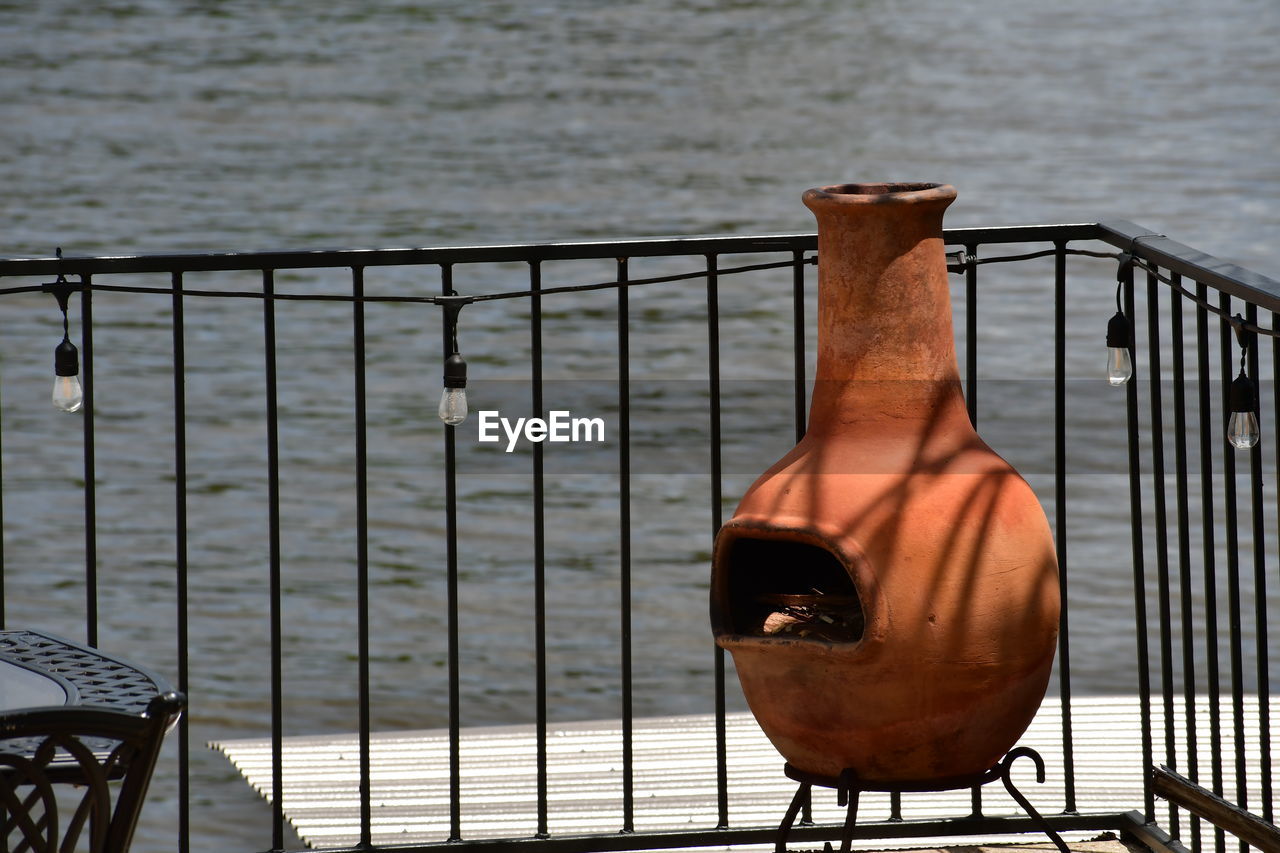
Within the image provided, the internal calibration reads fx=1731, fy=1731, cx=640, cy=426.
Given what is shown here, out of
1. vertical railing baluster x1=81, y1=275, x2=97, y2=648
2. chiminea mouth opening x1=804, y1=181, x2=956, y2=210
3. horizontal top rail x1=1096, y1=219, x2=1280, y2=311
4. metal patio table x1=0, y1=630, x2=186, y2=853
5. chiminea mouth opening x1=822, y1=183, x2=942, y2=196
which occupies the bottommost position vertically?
metal patio table x1=0, y1=630, x2=186, y2=853

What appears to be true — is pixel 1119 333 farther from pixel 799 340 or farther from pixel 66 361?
pixel 66 361

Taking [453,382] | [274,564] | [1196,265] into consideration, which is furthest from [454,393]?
[1196,265]

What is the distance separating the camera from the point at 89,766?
1.81 m

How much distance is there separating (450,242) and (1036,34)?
52.6 feet

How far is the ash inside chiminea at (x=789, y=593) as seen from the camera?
296cm

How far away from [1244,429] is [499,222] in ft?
41.3

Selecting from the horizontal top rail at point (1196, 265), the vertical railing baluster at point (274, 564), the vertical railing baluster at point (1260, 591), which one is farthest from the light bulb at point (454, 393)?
the vertical railing baluster at point (1260, 591)

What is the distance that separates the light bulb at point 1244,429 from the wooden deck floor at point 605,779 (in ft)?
3.41

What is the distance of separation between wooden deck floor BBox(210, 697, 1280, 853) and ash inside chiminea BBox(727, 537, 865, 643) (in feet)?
2.06

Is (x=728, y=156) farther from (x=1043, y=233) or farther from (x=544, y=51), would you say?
(x=1043, y=233)

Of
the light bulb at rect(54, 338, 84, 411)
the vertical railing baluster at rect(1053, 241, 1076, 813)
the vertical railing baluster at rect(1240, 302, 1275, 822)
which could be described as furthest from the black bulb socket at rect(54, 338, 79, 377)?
the vertical railing baluster at rect(1240, 302, 1275, 822)

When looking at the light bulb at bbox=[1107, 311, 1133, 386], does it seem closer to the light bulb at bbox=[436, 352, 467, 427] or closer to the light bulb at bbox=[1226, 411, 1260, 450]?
the light bulb at bbox=[1226, 411, 1260, 450]

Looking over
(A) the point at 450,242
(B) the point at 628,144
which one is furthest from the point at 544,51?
(A) the point at 450,242

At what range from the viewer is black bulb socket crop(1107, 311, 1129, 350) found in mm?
3109
